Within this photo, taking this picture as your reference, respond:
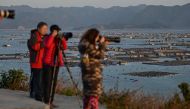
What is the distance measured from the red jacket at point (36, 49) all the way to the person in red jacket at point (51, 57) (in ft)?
0.56

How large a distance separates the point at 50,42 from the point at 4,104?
135 cm

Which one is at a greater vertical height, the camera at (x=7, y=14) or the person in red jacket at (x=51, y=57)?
the camera at (x=7, y=14)

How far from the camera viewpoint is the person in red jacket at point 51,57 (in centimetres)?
909

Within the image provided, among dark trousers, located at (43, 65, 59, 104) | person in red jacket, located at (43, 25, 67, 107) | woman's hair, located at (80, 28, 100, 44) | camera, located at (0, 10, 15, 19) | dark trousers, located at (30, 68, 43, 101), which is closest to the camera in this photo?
camera, located at (0, 10, 15, 19)

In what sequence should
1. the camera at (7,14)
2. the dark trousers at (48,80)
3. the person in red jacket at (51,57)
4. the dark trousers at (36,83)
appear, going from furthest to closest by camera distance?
the dark trousers at (36,83)
the dark trousers at (48,80)
the person in red jacket at (51,57)
the camera at (7,14)

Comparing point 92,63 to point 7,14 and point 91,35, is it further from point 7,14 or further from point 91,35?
point 7,14

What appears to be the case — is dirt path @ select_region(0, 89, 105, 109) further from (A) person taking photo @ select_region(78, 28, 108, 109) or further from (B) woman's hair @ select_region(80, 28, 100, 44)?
(B) woman's hair @ select_region(80, 28, 100, 44)

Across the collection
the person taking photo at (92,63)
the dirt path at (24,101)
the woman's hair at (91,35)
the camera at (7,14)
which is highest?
the camera at (7,14)

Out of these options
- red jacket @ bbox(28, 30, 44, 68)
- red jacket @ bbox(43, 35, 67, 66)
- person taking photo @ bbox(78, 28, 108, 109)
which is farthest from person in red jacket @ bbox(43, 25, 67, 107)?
person taking photo @ bbox(78, 28, 108, 109)

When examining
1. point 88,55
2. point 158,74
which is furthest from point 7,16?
point 158,74

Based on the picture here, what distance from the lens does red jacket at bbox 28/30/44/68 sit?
9.49 metres

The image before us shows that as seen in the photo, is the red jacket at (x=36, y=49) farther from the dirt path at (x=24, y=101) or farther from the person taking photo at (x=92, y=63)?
the person taking photo at (x=92, y=63)

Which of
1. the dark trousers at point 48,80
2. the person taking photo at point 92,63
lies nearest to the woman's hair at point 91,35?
the person taking photo at point 92,63

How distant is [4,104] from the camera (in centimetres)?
924
